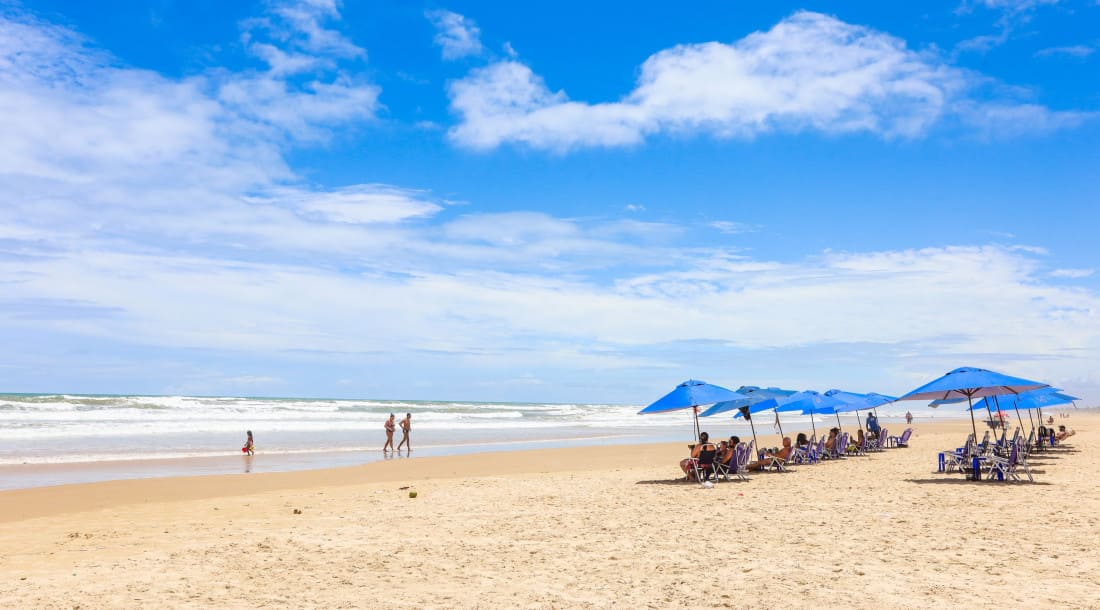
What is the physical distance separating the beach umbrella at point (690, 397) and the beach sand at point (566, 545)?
135 centimetres

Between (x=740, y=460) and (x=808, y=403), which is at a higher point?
(x=808, y=403)

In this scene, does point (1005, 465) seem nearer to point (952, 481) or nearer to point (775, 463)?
point (952, 481)

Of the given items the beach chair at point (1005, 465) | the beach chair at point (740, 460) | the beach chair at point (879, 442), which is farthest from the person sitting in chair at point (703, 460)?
the beach chair at point (879, 442)

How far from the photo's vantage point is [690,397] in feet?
47.4

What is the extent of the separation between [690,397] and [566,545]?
22.3 ft

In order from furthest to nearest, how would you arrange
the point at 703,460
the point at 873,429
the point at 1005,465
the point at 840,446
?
the point at 873,429 < the point at 840,446 < the point at 703,460 < the point at 1005,465

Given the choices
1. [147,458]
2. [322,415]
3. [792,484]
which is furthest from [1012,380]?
[322,415]

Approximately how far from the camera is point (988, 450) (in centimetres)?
1402

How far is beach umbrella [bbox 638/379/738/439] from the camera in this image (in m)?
14.3

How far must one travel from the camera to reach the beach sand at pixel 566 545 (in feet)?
20.4

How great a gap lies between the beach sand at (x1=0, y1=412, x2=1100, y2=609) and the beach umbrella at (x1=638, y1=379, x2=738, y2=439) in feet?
4.42

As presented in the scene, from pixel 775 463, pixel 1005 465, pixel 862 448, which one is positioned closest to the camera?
pixel 1005 465

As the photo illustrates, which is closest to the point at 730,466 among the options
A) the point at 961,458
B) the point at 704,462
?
the point at 704,462

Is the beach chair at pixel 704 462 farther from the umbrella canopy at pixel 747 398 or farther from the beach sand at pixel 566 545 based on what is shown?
the umbrella canopy at pixel 747 398
